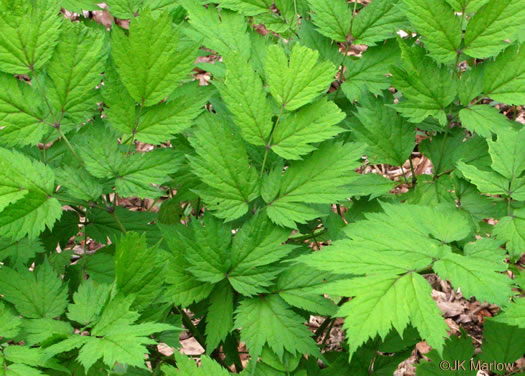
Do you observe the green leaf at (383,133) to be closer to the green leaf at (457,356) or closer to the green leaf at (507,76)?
the green leaf at (507,76)

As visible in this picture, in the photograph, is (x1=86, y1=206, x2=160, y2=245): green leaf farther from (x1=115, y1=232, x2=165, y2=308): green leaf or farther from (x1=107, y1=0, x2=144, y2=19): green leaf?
(x1=107, y1=0, x2=144, y2=19): green leaf

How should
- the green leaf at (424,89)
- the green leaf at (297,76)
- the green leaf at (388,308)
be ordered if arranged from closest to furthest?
the green leaf at (388,308) → the green leaf at (297,76) → the green leaf at (424,89)

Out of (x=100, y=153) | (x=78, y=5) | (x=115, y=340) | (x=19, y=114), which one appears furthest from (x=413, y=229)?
(x=78, y=5)

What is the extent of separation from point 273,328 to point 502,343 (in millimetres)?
749

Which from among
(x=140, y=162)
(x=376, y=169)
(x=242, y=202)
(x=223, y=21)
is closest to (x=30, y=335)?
(x=140, y=162)

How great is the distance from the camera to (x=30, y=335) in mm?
1372

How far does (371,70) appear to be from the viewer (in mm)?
1766

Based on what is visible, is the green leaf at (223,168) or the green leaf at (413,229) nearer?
the green leaf at (413,229)

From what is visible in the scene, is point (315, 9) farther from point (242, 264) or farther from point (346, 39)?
point (242, 264)

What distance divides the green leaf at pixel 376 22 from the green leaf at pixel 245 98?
16.7 inches

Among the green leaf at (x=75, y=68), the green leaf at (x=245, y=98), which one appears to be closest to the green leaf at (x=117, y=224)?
the green leaf at (x=75, y=68)

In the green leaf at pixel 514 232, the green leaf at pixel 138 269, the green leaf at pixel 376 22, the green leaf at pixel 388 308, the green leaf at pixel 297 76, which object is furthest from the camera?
the green leaf at pixel 376 22

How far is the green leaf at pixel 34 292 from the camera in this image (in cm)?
147

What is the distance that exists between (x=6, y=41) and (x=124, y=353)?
92 centimetres
